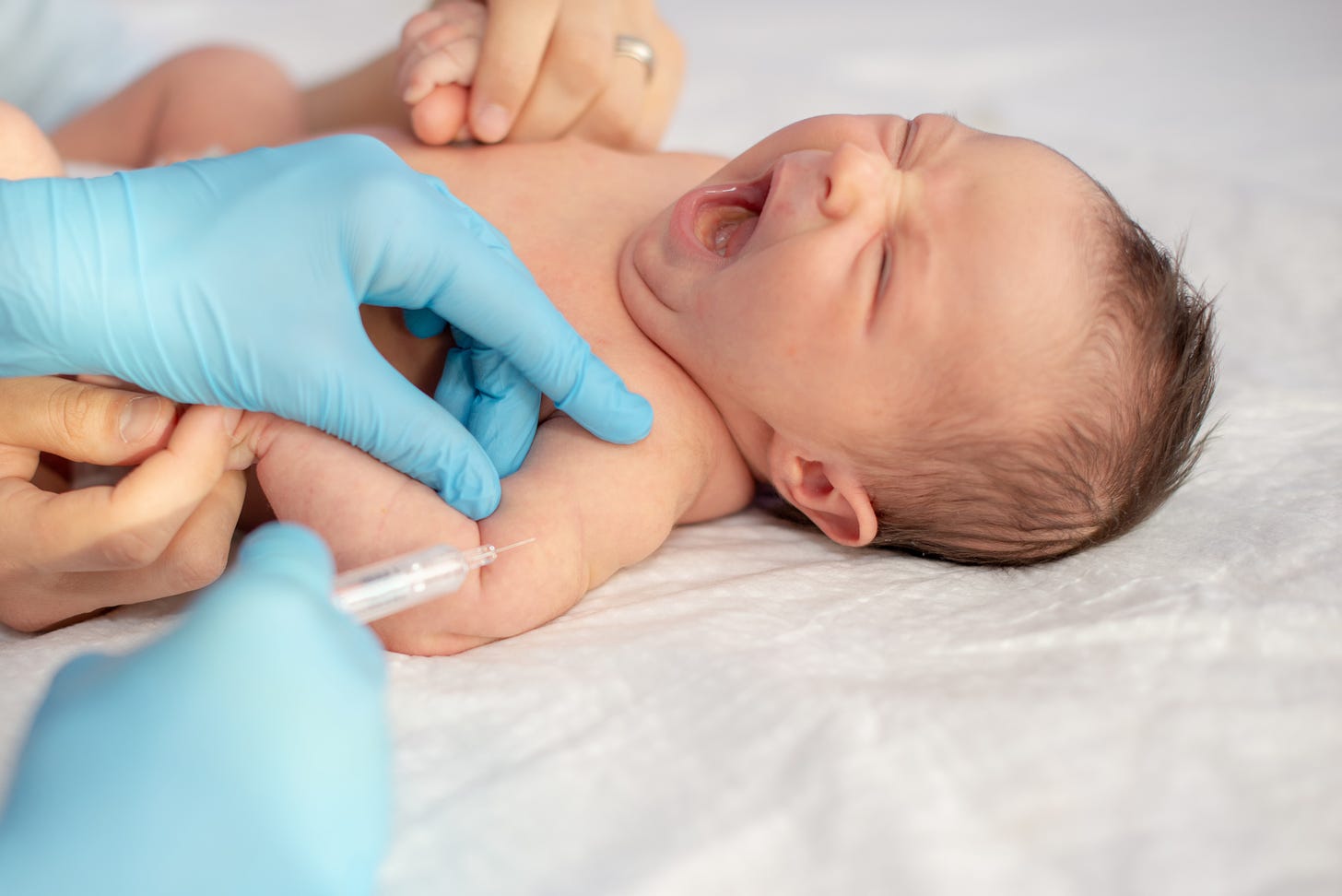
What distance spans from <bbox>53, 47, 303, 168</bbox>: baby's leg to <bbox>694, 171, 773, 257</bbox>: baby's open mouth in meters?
0.78

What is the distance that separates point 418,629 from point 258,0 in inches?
107

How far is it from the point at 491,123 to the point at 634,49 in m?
0.29

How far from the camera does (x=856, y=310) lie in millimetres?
1229

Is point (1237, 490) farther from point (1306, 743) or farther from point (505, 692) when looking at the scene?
point (505, 692)

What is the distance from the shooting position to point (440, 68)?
5.09 feet

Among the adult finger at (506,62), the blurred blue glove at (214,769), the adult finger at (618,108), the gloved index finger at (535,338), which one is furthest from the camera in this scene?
the adult finger at (618,108)

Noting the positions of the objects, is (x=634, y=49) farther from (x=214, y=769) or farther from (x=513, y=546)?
(x=214, y=769)

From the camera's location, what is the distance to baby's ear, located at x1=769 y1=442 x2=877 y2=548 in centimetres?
132

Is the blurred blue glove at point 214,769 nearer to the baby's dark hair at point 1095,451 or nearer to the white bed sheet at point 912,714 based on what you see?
the white bed sheet at point 912,714

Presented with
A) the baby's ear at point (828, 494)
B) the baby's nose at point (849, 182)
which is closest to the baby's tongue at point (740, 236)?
the baby's nose at point (849, 182)

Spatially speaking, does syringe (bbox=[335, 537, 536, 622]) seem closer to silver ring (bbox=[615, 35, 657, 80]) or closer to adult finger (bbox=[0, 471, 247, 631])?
adult finger (bbox=[0, 471, 247, 631])

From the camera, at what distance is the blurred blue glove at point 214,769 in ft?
2.26

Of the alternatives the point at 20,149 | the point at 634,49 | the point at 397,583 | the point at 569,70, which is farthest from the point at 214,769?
the point at 634,49

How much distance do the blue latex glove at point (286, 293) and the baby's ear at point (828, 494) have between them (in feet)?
0.79
